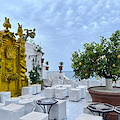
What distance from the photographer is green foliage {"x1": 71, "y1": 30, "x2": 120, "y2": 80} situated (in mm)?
3429

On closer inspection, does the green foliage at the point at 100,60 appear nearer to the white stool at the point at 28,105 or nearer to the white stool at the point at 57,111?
the white stool at the point at 57,111

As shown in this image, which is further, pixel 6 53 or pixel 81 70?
pixel 6 53

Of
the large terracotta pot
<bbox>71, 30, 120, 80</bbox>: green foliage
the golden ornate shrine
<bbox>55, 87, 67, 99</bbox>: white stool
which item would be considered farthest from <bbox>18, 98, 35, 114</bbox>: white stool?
<bbox>55, 87, 67, 99</bbox>: white stool

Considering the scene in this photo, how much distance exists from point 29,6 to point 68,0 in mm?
1952

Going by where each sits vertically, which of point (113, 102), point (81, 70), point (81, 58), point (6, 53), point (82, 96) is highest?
point (6, 53)

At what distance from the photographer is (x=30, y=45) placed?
9.46 metres

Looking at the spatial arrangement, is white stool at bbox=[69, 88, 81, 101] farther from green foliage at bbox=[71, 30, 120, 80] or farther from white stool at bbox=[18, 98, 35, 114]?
white stool at bbox=[18, 98, 35, 114]

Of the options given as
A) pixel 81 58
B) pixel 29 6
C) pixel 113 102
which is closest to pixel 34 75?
pixel 29 6

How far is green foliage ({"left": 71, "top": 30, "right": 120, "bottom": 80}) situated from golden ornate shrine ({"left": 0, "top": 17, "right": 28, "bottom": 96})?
3.20 metres

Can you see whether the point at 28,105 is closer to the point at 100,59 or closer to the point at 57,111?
the point at 57,111

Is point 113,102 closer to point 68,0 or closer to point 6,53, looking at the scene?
point 6,53

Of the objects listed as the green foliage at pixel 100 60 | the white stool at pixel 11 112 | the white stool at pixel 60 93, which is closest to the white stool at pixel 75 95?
the white stool at pixel 60 93

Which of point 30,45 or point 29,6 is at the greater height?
point 29,6

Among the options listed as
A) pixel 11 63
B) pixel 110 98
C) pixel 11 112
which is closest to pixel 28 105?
pixel 11 112
